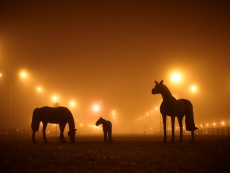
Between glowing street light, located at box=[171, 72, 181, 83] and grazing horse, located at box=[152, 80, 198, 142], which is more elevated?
glowing street light, located at box=[171, 72, 181, 83]

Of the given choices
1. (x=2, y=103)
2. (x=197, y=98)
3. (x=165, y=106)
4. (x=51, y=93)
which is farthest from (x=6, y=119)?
(x=165, y=106)

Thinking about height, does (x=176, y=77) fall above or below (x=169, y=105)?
above

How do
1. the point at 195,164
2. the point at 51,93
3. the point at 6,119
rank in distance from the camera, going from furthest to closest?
the point at 51,93
the point at 6,119
the point at 195,164

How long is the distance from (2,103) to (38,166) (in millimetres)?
81236

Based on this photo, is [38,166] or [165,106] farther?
[165,106]

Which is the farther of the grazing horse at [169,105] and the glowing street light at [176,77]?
the glowing street light at [176,77]

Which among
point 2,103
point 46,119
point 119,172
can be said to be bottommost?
point 119,172

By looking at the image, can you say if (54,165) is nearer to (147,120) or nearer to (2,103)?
(2,103)

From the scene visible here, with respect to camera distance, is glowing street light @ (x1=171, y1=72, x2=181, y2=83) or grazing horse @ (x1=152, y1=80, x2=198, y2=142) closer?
grazing horse @ (x1=152, y1=80, x2=198, y2=142)

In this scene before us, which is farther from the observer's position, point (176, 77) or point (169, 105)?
point (176, 77)

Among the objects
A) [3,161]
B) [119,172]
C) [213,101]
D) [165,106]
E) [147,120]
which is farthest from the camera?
[147,120]

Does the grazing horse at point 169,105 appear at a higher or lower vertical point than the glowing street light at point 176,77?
lower

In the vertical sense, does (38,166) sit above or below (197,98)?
below

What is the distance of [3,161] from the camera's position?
34.6 ft
